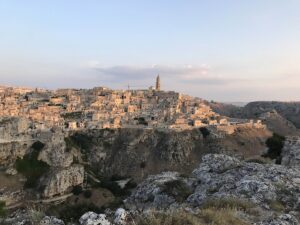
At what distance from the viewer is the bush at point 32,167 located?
59366 millimetres

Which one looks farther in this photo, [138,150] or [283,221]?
[138,150]

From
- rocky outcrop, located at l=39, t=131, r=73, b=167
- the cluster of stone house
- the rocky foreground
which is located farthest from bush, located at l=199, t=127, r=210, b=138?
the rocky foreground

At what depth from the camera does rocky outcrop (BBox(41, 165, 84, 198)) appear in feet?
192

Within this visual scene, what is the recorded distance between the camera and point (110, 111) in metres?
93.9

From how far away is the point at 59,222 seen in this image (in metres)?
8.60

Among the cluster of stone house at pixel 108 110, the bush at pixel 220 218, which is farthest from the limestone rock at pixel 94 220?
the cluster of stone house at pixel 108 110

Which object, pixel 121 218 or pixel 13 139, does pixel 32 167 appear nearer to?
pixel 13 139

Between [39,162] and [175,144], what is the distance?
24854 mm

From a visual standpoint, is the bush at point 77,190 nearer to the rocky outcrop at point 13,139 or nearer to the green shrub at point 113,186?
the green shrub at point 113,186

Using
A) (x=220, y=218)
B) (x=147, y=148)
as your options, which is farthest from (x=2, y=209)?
(x=220, y=218)

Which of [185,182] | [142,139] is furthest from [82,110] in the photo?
[185,182]

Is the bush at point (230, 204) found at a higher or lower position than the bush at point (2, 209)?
higher

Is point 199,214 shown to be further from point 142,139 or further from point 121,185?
point 142,139

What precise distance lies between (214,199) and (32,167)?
56215 mm
